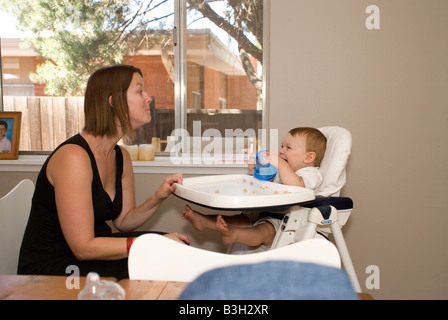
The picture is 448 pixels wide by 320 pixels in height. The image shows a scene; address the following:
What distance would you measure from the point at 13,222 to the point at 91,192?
34 centimetres

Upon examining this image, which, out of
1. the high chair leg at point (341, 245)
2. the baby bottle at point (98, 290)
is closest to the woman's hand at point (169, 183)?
the high chair leg at point (341, 245)

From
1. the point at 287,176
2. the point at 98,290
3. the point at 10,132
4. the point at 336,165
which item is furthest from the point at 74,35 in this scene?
the point at 98,290

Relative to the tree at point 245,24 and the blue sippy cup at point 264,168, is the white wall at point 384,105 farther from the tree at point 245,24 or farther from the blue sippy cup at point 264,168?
the blue sippy cup at point 264,168

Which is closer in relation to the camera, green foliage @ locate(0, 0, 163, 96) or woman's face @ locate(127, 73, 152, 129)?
woman's face @ locate(127, 73, 152, 129)

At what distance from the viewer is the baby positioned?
1.54m

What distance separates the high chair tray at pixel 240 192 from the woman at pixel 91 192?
0.44 ft

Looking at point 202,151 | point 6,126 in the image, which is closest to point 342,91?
point 202,151

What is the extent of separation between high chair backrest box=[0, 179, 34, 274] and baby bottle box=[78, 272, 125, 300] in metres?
0.88

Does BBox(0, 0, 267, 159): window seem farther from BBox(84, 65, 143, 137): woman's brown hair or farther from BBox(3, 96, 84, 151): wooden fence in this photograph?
BBox(84, 65, 143, 137): woman's brown hair

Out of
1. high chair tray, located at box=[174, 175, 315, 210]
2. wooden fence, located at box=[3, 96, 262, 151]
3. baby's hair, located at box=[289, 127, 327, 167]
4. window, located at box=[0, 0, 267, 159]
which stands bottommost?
high chair tray, located at box=[174, 175, 315, 210]

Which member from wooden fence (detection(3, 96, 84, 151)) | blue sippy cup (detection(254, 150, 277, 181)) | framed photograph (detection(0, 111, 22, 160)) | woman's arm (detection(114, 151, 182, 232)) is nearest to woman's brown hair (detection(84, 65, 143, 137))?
woman's arm (detection(114, 151, 182, 232))

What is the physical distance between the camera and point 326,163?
67.3 inches

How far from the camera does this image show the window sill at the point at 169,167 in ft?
7.22

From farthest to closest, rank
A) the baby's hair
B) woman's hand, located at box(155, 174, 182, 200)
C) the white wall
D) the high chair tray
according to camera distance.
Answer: the white wall → the baby's hair → woman's hand, located at box(155, 174, 182, 200) → the high chair tray
